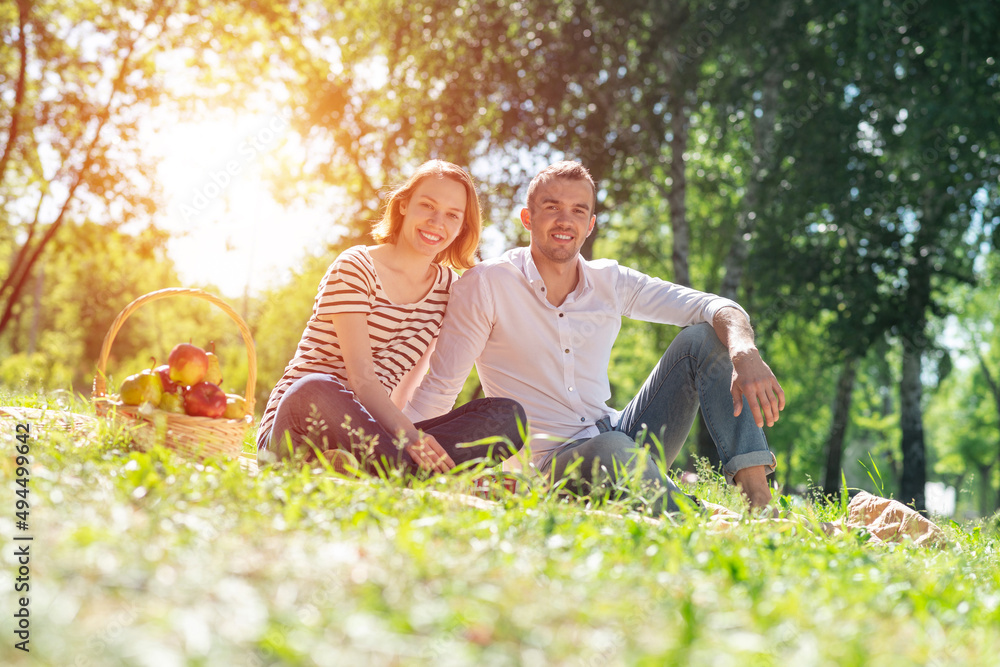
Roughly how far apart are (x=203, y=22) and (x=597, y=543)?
12.1 metres

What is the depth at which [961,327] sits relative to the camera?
2931 cm

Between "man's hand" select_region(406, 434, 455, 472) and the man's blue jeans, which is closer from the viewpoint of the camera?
"man's hand" select_region(406, 434, 455, 472)

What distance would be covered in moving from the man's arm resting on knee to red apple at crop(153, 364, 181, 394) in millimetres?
2869

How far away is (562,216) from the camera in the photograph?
4.49 meters

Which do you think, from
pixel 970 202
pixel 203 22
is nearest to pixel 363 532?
pixel 970 202

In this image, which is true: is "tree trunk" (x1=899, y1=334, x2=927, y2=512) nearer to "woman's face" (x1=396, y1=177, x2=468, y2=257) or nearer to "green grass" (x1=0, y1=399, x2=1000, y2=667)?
"woman's face" (x1=396, y1=177, x2=468, y2=257)

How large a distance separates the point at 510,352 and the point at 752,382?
1392 millimetres

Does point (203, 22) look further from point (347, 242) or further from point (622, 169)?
point (622, 169)

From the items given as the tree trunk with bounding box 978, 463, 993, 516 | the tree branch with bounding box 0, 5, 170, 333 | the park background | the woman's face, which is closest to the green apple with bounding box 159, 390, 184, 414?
the woman's face

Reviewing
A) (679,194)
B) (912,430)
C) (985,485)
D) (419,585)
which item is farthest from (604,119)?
(985,485)

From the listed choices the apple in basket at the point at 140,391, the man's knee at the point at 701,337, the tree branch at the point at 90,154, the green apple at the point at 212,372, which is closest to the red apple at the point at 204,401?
the apple in basket at the point at 140,391

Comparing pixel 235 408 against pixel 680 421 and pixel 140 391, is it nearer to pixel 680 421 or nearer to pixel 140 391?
pixel 140 391

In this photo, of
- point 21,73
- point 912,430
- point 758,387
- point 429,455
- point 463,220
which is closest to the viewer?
point 429,455

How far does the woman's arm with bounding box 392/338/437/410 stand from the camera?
440 cm
